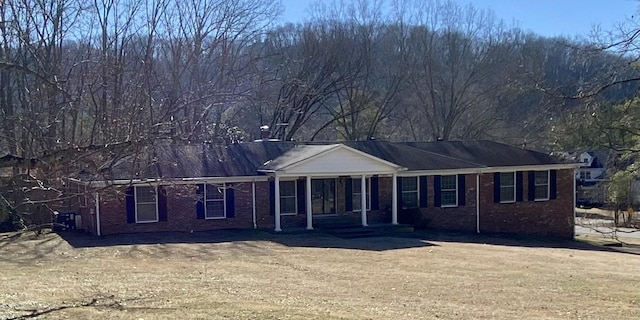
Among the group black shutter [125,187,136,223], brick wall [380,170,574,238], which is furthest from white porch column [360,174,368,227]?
black shutter [125,187,136,223]

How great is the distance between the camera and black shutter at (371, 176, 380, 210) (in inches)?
1140

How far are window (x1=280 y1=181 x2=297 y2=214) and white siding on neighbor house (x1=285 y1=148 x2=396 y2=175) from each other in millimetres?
1401

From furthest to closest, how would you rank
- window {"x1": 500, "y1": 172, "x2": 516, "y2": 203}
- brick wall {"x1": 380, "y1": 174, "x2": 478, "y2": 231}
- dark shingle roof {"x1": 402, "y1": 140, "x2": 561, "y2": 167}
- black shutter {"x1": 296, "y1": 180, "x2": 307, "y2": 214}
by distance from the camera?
1. dark shingle roof {"x1": 402, "y1": 140, "x2": 561, "y2": 167}
2. window {"x1": 500, "y1": 172, "x2": 516, "y2": 203}
3. brick wall {"x1": 380, "y1": 174, "x2": 478, "y2": 231}
4. black shutter {"x1": 296, "y1": 180, "x2": 307, "y2": 214}

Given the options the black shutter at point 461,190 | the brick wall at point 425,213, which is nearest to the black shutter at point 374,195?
the brick wall at point 425,213

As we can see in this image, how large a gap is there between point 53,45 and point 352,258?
1253cm

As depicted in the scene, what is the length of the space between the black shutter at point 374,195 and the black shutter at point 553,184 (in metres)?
8.56

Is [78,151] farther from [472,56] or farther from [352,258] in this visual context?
[472,56]

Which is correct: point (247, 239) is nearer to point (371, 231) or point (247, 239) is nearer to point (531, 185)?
point (371, 231)

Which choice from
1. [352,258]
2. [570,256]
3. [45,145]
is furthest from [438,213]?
[45,145]

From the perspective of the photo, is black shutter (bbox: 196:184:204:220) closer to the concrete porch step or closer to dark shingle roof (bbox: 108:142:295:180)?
dark shingle roof (bbox: 108:142:295:180)

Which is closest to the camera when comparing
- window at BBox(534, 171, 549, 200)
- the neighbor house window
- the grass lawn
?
the grass lawn

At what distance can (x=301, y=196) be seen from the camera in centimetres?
2805

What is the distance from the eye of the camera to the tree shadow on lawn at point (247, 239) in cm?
2297

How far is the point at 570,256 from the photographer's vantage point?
22.4 meters
